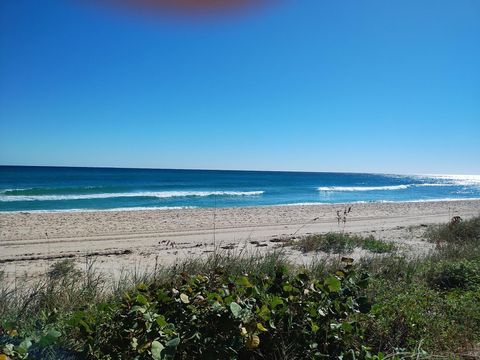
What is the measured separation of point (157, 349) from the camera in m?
1.99

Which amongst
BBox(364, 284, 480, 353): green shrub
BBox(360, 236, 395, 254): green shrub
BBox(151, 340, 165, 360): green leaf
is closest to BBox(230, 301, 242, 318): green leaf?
BBox(151, 340, 165, 360): green leaf

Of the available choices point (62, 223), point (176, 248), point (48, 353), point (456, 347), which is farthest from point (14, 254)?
point (456, 347)

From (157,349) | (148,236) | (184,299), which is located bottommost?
(148,236)

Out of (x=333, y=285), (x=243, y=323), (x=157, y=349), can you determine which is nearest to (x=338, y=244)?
(x=333, y=285)

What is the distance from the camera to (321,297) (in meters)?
2.75

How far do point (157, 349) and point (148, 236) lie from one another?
1162 centimetres

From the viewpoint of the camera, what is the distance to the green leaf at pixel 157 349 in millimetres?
1950

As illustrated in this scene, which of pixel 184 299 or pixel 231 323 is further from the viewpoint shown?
pixel 184 299

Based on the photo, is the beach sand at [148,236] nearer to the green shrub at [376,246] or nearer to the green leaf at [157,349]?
the green shrub at [376,246]

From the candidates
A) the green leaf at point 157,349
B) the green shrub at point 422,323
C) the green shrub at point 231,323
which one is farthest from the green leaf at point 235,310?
the green shrub at point 422,323

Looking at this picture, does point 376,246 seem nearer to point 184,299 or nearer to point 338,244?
point 338,244

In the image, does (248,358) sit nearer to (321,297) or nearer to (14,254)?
(321,297)

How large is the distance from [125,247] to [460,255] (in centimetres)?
893

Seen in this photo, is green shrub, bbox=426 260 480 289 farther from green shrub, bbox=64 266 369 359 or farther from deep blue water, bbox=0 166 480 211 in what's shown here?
deep blue water, bbox=0 166 480 211
